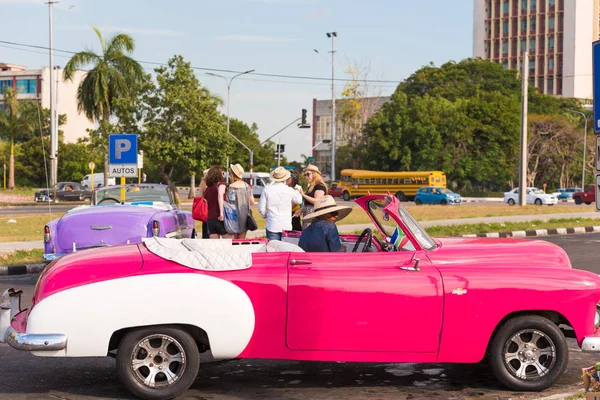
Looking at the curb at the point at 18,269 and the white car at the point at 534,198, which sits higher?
the white car at the point at 534,198

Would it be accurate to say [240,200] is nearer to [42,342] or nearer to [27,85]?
[42,342]

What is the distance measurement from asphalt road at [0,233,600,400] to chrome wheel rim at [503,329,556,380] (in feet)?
0.52

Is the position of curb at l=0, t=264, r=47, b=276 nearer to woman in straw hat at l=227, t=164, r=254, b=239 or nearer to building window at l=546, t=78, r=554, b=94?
woman in straw hat at l=227, t=164, r=254, b=239

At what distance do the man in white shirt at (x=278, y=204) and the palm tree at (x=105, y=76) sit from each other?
3854 centimetres

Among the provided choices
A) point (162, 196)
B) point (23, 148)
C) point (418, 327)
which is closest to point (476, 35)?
point (23, 148)

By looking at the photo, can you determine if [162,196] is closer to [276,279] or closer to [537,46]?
[276,279]

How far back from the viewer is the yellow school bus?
2694 inches

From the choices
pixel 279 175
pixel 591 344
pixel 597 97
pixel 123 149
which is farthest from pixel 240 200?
pixel 123 149

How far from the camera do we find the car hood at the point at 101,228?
11945 millimetres

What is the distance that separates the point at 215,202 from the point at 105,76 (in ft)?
125

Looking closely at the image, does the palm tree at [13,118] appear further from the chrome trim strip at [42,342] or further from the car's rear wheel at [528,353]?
the car's rear wheel at [528,353]

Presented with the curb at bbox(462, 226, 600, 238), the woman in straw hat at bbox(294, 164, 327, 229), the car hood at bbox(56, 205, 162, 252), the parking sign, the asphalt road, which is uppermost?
the parking sign

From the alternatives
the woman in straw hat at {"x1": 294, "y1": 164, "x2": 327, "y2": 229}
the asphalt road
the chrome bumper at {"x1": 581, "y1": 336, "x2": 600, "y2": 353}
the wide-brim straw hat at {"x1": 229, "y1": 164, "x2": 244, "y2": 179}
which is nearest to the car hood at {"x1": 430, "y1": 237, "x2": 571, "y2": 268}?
the chrome bumper at {"x1": 581, "y1": 336, "x2": 600, "y2": 353}

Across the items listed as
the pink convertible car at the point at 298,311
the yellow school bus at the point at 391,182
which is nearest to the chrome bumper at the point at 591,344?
the pink convertible car at the point at 298,311
